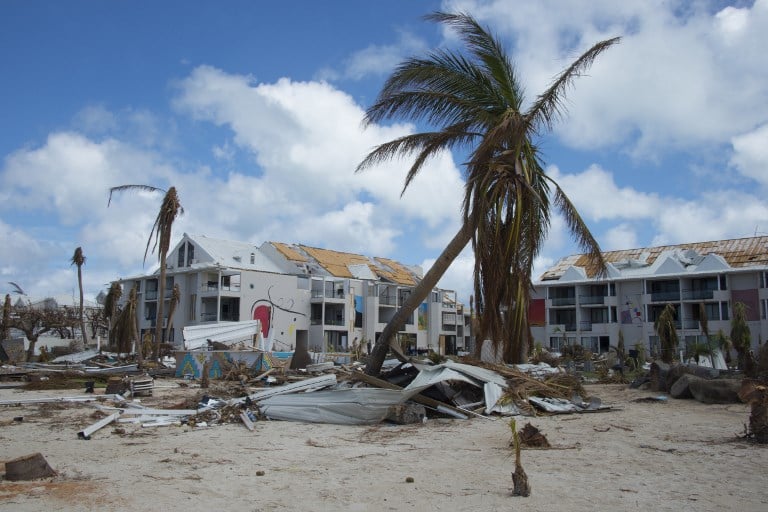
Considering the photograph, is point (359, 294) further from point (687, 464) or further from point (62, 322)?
point (687, 464)

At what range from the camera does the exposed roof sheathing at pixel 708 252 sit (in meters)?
48.5

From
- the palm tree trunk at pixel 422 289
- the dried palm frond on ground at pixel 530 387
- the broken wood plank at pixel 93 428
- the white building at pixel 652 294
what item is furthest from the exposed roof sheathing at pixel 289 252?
the broken wood plank at pixel 93 428

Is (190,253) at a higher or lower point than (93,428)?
higher

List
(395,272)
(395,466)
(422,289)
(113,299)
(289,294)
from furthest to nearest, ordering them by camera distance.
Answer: (395,272), (289,294), (113,299), (422,289), (395,466)

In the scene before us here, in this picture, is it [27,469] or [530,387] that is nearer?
[27,469]

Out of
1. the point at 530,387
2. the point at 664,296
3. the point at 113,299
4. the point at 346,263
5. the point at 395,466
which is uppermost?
the point at 346,263

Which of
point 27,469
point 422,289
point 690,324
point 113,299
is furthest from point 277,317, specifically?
point 27,469

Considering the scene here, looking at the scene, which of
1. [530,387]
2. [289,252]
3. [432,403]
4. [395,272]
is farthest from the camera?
[395,272]

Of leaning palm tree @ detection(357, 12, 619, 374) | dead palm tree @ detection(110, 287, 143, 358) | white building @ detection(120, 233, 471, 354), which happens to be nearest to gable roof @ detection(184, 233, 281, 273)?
white building @ detection(120, 233, 471, 354)

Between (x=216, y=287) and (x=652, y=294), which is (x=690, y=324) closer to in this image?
(x=652, y=294)

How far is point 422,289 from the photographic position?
46.9 ft

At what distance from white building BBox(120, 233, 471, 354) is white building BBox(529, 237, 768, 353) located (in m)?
12.7

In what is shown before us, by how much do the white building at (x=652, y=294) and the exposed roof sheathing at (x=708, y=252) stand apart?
0.23 ft

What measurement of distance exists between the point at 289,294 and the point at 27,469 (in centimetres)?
4881
